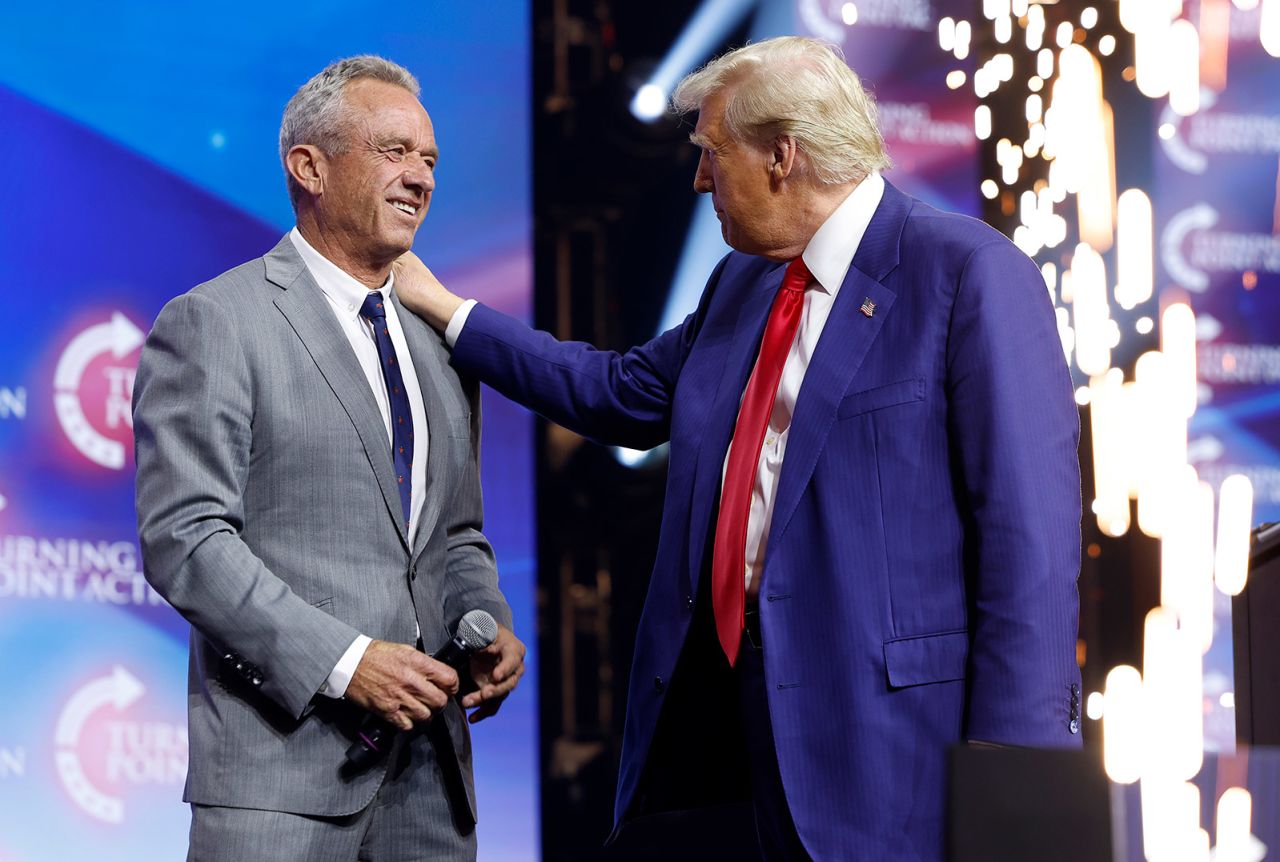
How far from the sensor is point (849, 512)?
73.4 inches

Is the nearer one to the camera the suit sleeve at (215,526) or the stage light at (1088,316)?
the suit sleeve at (215,526)

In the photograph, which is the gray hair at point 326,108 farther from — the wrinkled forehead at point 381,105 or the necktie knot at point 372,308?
the necktie knot at point 372,308

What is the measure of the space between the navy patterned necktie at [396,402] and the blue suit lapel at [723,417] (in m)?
0.44

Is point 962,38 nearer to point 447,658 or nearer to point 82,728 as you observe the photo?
point 447,658

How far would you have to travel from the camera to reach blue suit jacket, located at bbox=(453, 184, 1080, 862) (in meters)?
1.77

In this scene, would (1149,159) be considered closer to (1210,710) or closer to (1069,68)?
(1069,68)

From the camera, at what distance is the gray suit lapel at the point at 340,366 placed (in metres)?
1.95

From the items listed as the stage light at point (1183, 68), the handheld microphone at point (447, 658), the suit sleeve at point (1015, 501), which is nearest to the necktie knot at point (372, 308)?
the handheld microphone at point (447, 658)

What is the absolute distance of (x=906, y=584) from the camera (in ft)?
6.06

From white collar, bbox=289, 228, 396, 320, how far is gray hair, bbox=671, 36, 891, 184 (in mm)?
644

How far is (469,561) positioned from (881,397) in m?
0.75

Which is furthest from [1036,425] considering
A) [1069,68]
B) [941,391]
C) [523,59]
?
[1069,68]

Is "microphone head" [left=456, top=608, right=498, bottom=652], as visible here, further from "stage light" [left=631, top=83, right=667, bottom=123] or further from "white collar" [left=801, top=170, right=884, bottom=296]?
"stage light" [left=631, top=83, right=667, bottom=123]

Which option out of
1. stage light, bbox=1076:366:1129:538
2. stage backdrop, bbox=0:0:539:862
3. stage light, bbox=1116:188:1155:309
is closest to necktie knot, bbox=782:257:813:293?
stage backdrop, bbox=0:0:539:862
